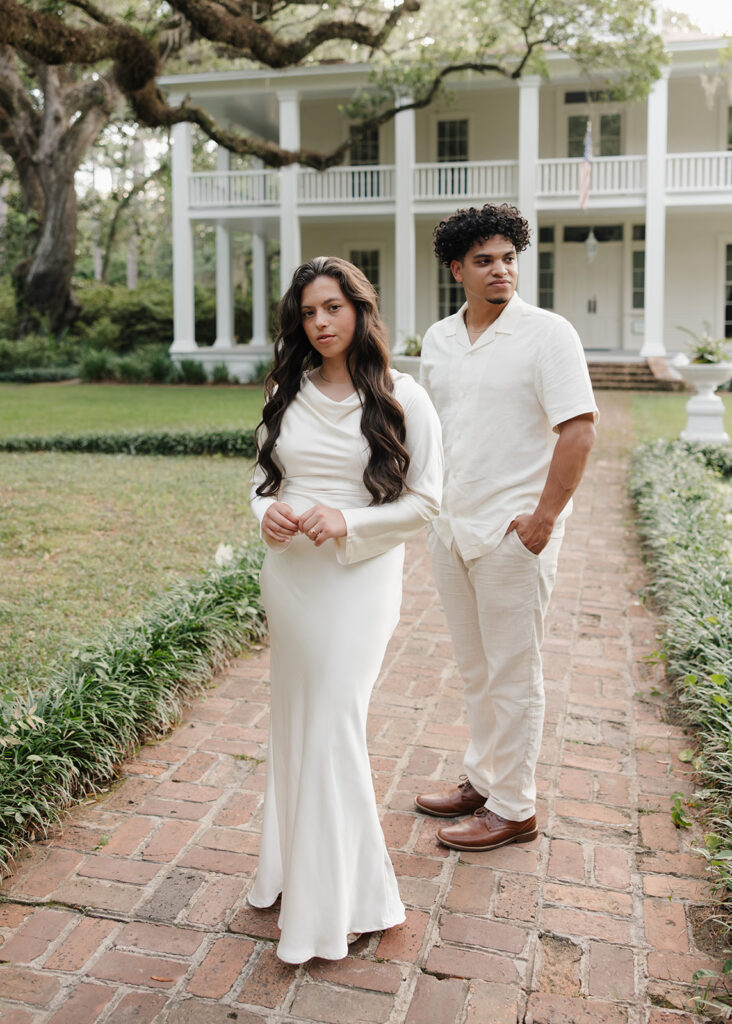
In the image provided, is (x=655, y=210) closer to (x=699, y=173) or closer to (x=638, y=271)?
(x=699, y=173)

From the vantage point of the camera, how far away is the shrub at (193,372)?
1948 centimetres

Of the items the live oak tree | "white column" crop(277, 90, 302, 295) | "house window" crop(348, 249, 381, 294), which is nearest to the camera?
the live oak tree

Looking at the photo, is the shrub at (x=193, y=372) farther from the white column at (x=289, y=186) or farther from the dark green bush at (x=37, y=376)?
the dark green bush at (x=37, y=376)

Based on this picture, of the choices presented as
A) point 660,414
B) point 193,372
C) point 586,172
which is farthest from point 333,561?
point 193,372

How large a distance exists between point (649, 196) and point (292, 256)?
275 inches

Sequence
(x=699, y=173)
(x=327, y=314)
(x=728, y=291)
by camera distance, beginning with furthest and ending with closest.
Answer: (x=728, y=291), (x=699, y=173), (x=327, y=314)

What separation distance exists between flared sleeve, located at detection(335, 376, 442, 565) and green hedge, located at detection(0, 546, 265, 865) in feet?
4.96

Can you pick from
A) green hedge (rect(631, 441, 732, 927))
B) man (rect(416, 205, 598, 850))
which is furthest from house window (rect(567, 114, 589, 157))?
man (rect(416, 205, 598, 850))

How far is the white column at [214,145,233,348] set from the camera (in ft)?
70.1

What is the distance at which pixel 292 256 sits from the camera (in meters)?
19.4

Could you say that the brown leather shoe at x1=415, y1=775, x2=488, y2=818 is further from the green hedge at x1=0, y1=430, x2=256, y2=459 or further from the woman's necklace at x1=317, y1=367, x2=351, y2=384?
the green hedge at x1=0, y1=430, x2=256, y2=459

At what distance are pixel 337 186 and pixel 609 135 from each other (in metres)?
6.04

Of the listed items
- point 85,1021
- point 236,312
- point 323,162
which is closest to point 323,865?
point 85,1021

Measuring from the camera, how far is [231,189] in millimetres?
20281
